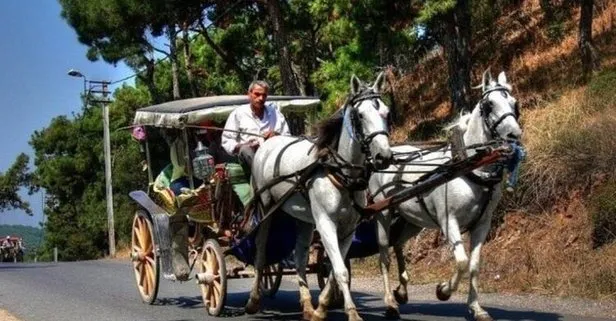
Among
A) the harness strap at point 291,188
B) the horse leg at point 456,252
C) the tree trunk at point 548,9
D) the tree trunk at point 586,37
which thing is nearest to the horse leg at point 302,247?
the harness strap at point 291,188

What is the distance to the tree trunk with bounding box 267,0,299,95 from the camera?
21.9 m

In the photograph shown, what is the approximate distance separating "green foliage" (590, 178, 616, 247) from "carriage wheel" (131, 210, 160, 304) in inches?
228

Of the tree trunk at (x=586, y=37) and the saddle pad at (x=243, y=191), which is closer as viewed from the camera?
the saddle pad at (x=243, y=191)

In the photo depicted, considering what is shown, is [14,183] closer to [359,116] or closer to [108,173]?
[108,173]

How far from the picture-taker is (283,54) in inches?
874

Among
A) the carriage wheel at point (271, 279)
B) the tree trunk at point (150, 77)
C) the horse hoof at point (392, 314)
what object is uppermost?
the tree trunk at point (150, 77)

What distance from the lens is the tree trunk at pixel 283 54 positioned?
2189cm

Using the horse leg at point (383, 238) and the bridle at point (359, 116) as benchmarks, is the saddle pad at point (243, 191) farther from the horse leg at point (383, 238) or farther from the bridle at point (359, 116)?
the bridle at point (359, 116)

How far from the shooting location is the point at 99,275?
18.4 m

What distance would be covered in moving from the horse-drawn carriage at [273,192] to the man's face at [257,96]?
0.49 meters

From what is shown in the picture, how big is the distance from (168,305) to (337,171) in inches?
162

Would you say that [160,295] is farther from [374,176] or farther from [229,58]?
[229,58]

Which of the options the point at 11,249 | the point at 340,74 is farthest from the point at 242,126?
the point at 11,249

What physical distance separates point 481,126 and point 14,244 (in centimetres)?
4298
